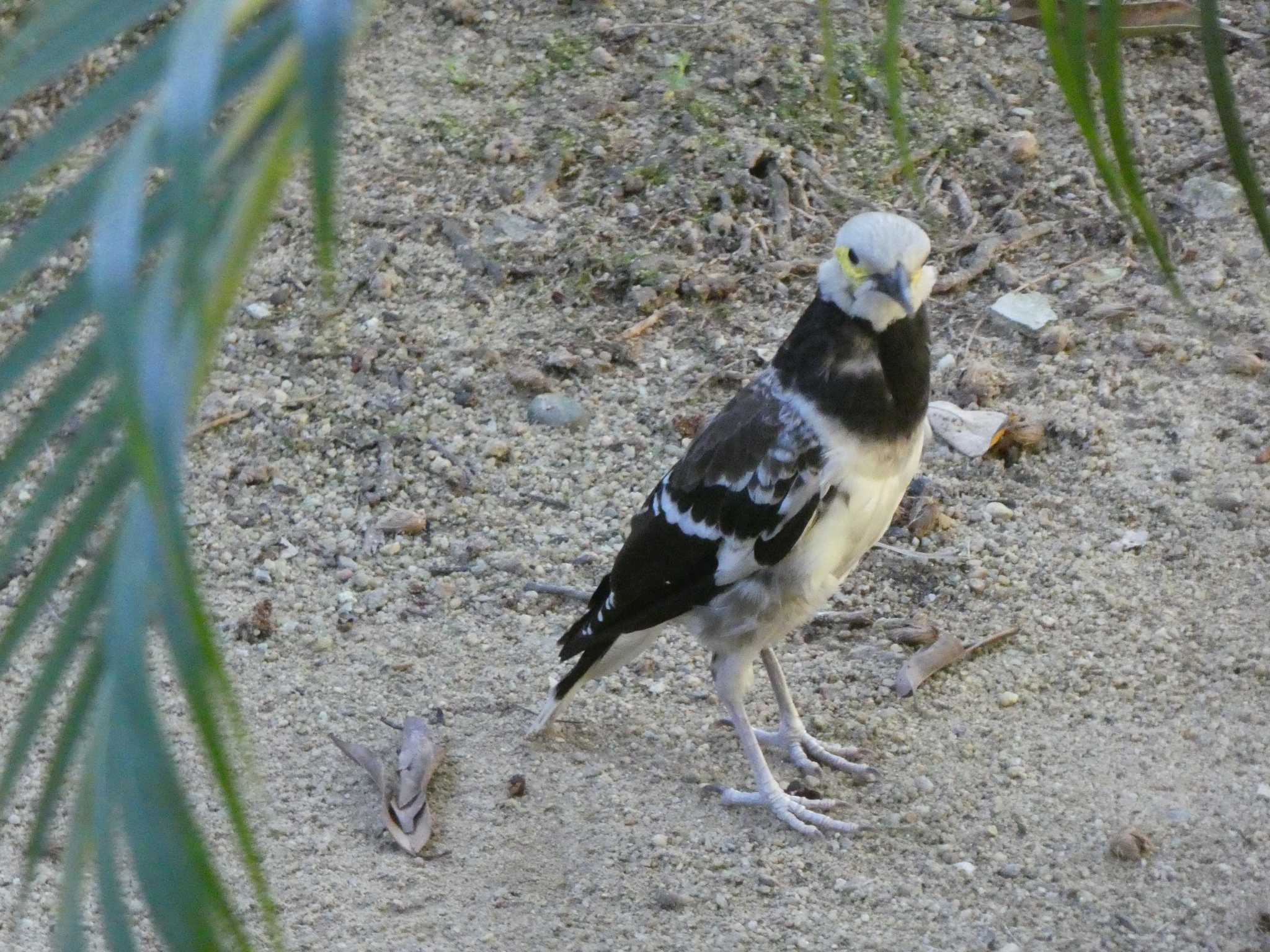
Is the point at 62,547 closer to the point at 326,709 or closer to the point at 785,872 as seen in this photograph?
the point at 785,872

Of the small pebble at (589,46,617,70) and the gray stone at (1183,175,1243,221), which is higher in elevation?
the small pebble at (589,46,617,70)

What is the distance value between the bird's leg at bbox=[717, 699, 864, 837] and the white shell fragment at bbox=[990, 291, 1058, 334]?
1971 mm

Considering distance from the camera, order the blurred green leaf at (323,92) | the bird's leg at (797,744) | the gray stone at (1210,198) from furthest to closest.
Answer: the gray stone at (1210,198) < the bird's leg at (797,744) < the blurred green leaf at (323,92)

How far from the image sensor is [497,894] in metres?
3.32

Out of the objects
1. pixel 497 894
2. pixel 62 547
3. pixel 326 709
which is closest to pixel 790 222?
A: pixel 326 709

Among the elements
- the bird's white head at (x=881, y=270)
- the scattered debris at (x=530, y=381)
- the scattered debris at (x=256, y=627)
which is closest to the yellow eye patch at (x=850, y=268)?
the bird's white head at (x=881, y=270)

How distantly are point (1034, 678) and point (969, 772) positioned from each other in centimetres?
38

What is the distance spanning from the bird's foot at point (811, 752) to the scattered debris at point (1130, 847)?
61cm

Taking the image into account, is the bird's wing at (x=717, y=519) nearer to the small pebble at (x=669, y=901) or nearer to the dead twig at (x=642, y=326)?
the small pebble at (x=669, y=901)

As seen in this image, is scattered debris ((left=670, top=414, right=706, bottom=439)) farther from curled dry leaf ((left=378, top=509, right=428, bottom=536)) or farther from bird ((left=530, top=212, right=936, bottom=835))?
bird ((left=530, top=212, right=936, bottom=835))

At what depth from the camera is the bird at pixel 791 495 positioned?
131 inches

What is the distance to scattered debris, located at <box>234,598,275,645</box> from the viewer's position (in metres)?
4.07

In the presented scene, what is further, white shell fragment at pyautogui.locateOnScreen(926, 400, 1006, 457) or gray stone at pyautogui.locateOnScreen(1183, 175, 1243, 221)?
gray stone at pyautogui.locateOnScreen(1183, 175, 1243, 221)

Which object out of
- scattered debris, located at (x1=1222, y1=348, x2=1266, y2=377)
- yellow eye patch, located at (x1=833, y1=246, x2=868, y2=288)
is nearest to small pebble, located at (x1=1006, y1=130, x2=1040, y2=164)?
scattered debris, located at (x1=1222, y1=348, x2=1266, y2=377)
